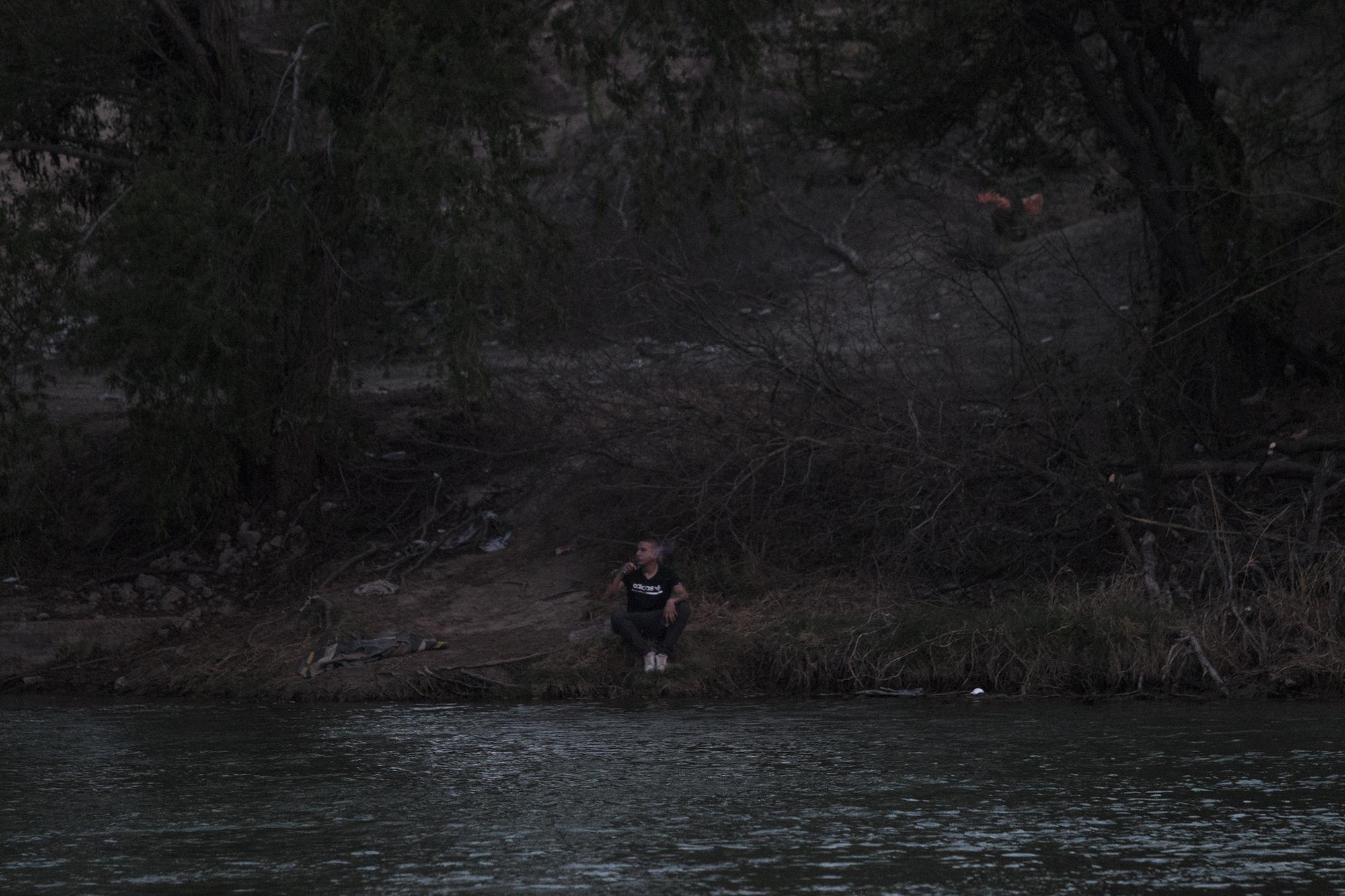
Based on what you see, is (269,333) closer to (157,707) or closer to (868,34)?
(157,707)

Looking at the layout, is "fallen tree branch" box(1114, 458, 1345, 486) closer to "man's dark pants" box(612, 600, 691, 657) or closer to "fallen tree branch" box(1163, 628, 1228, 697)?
"fallen tree branch" box(1163, 628, 1228, 697)

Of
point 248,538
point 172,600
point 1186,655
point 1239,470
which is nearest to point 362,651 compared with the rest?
point 172,600

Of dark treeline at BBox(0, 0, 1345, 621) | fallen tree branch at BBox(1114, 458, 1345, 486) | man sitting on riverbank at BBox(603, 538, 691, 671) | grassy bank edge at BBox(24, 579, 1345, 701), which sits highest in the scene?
dark treeline at BBox(0, 0, 1345, 621)

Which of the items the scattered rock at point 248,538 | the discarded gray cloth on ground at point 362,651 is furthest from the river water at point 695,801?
the scattered rock at point 248,538

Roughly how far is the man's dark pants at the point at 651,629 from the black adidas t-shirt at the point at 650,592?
0.25 ft

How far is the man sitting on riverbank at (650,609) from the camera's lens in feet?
43.6

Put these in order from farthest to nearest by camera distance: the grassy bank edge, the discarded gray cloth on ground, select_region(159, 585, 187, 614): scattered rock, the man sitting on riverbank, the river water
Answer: select_region(159, 585, 187, 614): scattered rock → the discarded gray cloth on ground → the man sitting on riverbank → the grassy bank edge → the river water

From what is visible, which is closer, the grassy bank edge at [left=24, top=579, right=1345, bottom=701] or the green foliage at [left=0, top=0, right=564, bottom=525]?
the grassy bank edge at [left=24, top=579, right=1345, bottom=701]

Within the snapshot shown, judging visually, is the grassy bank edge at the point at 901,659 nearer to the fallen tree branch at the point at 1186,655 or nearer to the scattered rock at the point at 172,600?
the fallen tree branch at the point at 1186,655

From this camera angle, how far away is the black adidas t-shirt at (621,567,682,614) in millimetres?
13492

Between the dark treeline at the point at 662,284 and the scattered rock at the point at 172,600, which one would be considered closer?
the dark treeline at the point at 662,284

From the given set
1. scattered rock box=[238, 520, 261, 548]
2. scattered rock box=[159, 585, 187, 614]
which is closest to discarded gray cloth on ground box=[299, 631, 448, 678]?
scattered rock box=[159, 585, 187, 614]

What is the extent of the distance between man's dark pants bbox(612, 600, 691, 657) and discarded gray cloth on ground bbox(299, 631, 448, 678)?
1.89 m

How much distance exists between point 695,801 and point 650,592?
5.25m
